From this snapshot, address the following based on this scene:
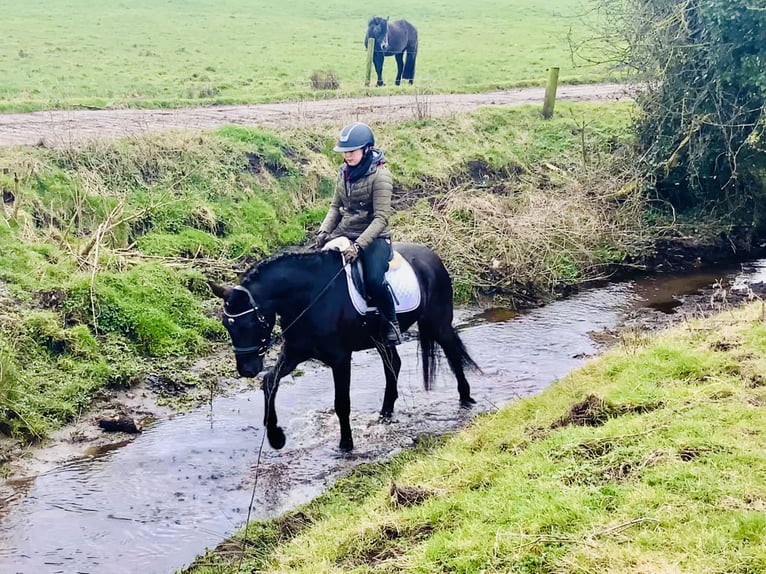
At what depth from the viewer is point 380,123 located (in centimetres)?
2030

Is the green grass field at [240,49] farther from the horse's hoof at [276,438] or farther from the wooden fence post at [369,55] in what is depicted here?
the horse's hoof at [276,438]

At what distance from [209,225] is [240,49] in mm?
24692

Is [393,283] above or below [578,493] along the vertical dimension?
above

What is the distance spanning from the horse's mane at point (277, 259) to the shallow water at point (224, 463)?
84.8 inches

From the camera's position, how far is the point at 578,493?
6301 millimetres

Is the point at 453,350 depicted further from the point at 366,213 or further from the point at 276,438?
the point at 276,438

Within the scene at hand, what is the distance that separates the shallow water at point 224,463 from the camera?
7746mm

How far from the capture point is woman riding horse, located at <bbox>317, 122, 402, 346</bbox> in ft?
30.3

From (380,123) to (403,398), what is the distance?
1071 cm

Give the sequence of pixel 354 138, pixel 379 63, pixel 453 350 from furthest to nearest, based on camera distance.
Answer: pixel 379 63 → pixel 453 350 → pixel 354 138

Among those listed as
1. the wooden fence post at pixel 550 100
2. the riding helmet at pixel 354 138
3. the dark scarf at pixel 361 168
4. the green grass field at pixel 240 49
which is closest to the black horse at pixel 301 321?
the dark scarf at pixel 361 168

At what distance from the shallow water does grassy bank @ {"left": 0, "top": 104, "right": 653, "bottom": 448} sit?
4.00ft

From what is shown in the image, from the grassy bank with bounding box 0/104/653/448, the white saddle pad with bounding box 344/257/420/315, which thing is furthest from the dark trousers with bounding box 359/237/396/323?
the grassy bank with bounding box 0/104/653/448

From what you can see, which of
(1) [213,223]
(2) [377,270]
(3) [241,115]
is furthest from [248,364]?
(3) [241,115]
